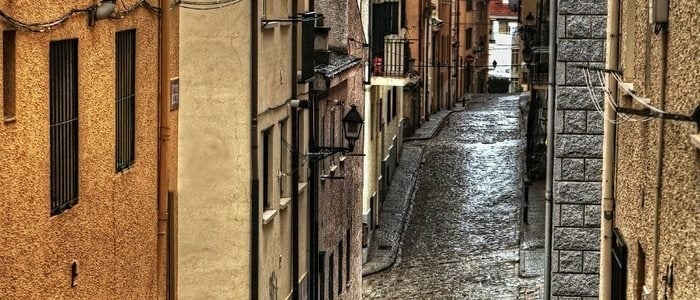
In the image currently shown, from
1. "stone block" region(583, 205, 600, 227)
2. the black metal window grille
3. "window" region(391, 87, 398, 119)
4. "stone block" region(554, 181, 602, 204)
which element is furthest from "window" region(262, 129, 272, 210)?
Result: "window" region(391, 87, 398, 119)

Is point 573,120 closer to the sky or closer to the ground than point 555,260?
closer to the sky

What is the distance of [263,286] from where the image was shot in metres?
19.0

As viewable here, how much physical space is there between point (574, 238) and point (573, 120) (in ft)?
5.39

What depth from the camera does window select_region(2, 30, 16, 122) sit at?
1049 cm

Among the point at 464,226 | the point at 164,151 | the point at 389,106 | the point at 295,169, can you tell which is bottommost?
the point at 464,226

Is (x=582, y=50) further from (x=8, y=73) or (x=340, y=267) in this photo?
(x=8, y=73)

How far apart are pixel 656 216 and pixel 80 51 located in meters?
4.56

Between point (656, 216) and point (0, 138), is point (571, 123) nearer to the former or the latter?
point (656, 216)

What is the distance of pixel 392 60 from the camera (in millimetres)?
40844

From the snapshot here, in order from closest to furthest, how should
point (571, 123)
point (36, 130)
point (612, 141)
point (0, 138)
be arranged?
1. point (0, 138)
2. point (36, 130)
3. point (612, 141)
4. point (571, 123)

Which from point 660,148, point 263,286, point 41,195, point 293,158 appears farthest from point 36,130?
point 293,158

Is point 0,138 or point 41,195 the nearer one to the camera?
point 0,138

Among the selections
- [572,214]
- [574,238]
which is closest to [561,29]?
[572,214]

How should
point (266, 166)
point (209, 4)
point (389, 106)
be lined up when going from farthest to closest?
1. point (389, 106)
2. point (266, 166)
3. point (209, 4)
